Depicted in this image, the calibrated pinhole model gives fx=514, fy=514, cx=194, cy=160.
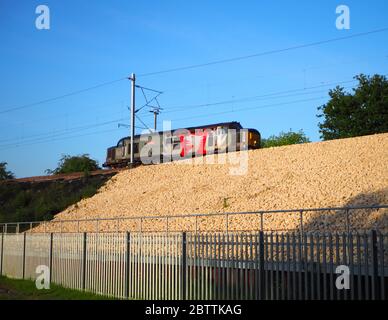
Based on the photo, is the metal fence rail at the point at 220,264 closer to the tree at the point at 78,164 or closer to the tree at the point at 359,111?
the tree at the point at 359,111

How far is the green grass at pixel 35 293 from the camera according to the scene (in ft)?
50.4

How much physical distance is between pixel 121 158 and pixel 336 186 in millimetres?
26993

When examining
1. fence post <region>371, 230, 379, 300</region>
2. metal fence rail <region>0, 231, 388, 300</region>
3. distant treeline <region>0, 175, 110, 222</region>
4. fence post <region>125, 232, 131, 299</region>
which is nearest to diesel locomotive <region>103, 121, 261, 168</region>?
distant treeline <region>0, 175, 110, 222</region>

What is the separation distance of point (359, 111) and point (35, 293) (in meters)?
39.6

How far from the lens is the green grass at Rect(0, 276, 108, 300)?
50.4ft

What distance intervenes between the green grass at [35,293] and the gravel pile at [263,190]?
5.92 meters

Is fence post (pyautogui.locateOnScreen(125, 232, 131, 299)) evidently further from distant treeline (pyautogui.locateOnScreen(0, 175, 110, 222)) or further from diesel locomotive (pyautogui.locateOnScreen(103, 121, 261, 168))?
diesel locomotive (pyautogui.locateOnScreen(103, 121, 261, 168))

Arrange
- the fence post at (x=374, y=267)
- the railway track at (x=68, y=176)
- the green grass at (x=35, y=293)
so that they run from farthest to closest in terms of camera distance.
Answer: the railway track at (x=68, y=176) < the green grass at (x=35, y=293) < the fence post at (x=374, y=267)

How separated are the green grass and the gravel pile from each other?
233 inches

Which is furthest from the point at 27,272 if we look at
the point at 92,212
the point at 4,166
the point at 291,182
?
the point at 4,166

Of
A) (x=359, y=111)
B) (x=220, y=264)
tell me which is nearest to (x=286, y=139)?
(x=359, y=111)

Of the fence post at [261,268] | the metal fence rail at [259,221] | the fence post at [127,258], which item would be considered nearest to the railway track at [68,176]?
the metal fence rail at [259,221]

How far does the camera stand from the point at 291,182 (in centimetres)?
2464
